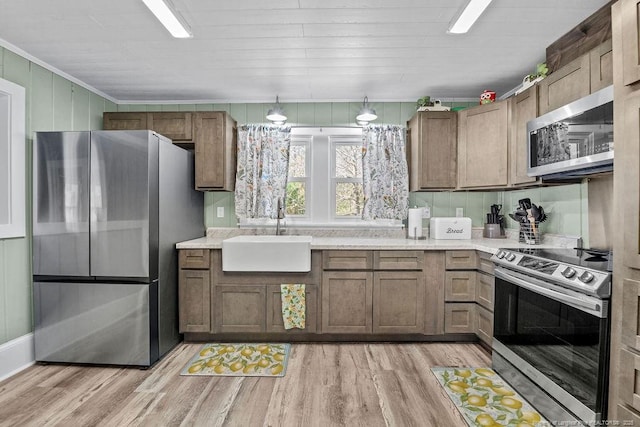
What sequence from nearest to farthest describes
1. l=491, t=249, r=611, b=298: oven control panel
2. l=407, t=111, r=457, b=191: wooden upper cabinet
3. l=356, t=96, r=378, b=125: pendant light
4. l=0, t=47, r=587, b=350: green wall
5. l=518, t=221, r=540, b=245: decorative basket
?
l=491, t=249, r=611, b=298: oven control panel, l=0, t=47, r=587, b=350: green wall, l=518, t=221, r=540, b=245: decorative basket, l=407, t=111, r=457, b=191: wooden upper cabinet, l=356, t=96, r=378, b=125: pendant light

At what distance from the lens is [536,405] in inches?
77.9

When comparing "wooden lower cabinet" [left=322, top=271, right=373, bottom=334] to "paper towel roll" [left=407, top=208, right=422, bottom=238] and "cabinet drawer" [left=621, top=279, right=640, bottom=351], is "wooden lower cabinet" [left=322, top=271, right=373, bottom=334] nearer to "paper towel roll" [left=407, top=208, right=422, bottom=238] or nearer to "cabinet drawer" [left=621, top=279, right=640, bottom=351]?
"paper towel roll" [left=407, top=208, right=422, bottom=238]

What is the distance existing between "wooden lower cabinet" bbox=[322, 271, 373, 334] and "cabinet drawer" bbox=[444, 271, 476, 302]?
0.66 m

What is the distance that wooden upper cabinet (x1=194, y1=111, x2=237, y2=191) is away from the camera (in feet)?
11.0

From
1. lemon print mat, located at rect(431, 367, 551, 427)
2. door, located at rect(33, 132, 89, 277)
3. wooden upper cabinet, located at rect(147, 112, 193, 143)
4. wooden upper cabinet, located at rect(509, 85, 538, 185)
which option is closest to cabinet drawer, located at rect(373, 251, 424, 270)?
lemon print mat, located at rect(431, 367, 551, 427)

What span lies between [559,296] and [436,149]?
6.14ft

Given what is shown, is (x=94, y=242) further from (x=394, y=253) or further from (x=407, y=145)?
(x=407, y=145)

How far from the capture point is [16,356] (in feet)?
8.11

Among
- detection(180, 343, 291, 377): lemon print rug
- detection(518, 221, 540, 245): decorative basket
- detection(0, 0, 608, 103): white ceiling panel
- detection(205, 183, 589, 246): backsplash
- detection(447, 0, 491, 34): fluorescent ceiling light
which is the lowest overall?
detection(180, 343, 291, 377): lemon print rug

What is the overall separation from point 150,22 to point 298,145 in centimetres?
181

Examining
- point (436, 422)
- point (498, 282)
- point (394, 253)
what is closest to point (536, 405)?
point (436, 422)

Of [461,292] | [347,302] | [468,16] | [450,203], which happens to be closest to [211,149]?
[347,302]

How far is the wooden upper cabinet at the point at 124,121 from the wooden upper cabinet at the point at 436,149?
276 centimetres

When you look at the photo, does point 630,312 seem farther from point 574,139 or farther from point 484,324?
point 484,324
